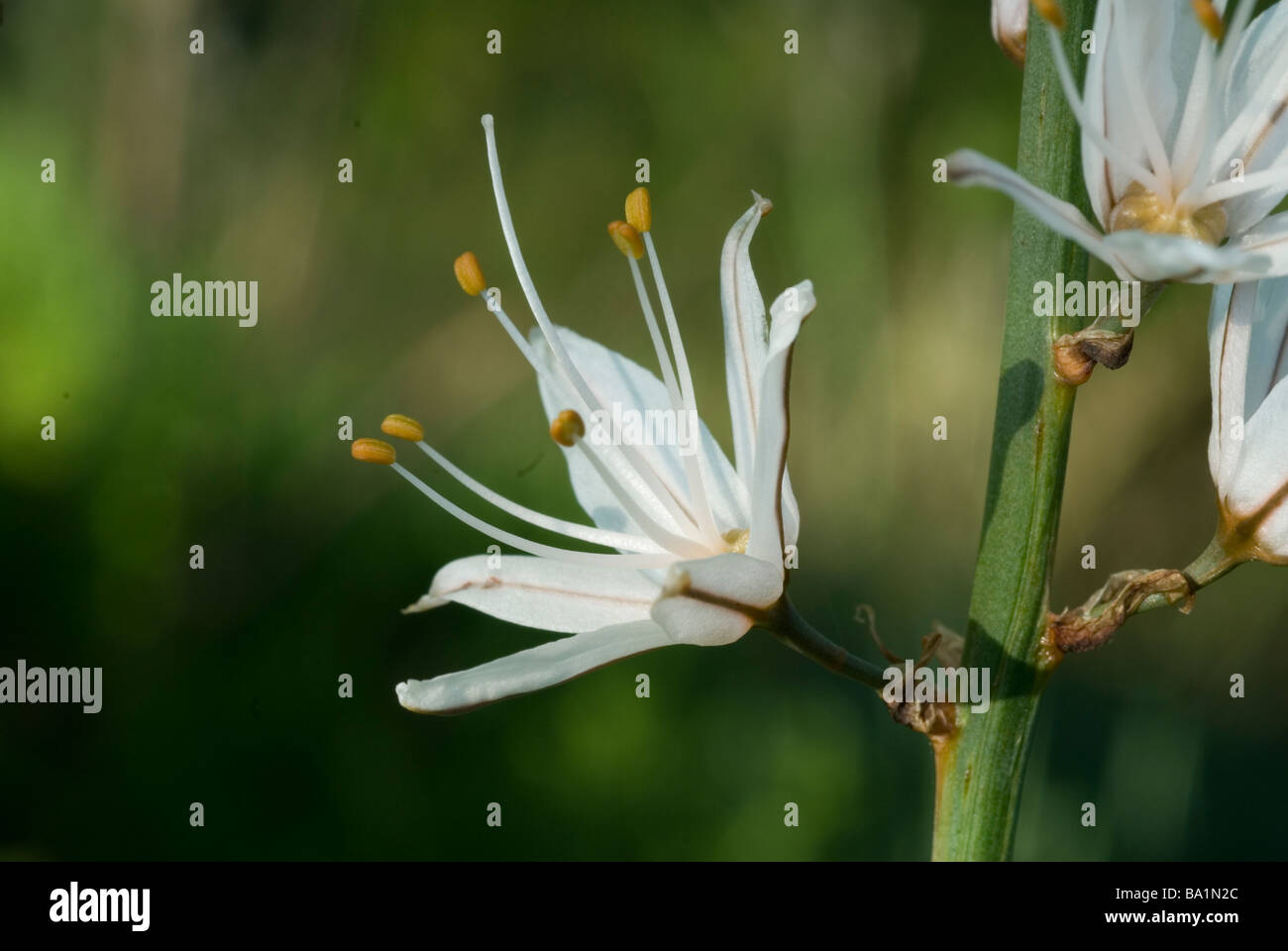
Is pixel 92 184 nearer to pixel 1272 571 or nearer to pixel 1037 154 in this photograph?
pixel 1037 154

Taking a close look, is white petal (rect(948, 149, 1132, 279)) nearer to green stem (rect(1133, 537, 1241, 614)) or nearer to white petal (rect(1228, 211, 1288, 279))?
white petal (rect(1228, 211, 1288, 279))

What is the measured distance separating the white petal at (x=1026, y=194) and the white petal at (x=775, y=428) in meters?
0.10

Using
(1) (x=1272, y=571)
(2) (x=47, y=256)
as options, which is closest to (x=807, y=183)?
(1) (x=1272, y=571)

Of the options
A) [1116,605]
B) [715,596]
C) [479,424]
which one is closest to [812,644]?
[715,596]

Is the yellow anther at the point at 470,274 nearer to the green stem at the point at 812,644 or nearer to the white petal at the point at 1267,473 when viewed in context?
the green stem at the point at 812,644

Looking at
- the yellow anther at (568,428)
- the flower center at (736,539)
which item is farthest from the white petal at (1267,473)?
the yellow anther at (568,428)

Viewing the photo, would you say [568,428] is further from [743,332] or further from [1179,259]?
[1179,259]

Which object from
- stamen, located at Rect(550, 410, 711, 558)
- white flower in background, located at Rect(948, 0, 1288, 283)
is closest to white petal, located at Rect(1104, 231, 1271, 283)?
white flower in background, located at Rect(948, 0, 1288, 283)

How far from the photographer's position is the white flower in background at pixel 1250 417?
81 centimetres

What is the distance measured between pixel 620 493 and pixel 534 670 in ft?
0.52

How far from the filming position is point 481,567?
0.94 m

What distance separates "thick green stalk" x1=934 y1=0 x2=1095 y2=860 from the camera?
861mm

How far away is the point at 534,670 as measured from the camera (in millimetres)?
832
